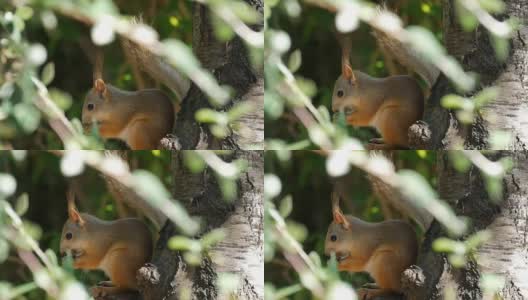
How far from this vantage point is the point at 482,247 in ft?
6.68

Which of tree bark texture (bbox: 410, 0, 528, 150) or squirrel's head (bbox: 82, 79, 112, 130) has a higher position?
tree bark texture (bbox: 410, 0, 528, 150)

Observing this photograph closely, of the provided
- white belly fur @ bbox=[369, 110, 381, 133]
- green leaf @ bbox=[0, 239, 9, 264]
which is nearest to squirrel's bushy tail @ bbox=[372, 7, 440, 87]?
white belly fur @ bbox=[369, 110, 381, 133]

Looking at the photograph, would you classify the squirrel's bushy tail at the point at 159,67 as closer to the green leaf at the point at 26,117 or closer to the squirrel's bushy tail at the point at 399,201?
the green leaf at the point at 26,117

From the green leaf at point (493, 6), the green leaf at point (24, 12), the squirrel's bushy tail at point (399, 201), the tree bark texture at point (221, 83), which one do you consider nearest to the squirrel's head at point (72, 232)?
the tree bark texture at point (221, 83)

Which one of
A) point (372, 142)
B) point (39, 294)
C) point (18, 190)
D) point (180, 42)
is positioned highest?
point (180, 42)

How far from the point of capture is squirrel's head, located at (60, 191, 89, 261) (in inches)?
79.7

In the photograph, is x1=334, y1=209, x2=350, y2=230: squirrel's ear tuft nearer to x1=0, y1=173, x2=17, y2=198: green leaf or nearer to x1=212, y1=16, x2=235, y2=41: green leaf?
x1=212, y1=16, x2=235, y2=41: green leaf

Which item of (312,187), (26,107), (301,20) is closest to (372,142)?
(312,187)

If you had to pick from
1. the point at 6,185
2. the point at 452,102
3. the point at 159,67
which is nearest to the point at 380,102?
the point at 452,102

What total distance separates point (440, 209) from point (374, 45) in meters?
0.39

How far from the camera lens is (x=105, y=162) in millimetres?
2018

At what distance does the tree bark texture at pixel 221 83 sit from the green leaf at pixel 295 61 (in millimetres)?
84

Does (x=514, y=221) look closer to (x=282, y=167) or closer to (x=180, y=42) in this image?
(x=282, y=167)

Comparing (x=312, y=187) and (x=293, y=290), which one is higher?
(x=312, y=187)
